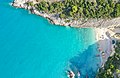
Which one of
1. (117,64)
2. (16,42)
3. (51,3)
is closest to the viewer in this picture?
(117,64)

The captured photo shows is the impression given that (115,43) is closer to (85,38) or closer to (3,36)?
(85,38)

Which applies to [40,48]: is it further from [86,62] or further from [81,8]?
[81,8]

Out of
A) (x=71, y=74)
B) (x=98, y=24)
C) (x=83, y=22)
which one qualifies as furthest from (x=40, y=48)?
(x=98, y=24)

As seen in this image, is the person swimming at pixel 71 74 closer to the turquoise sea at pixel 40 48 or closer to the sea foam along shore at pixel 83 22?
the turquoise sea at pixel 40 48

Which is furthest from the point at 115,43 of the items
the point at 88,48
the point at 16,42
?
the point at 16,42

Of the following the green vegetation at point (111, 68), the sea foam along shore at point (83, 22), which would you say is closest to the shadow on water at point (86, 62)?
the green vegetation at point (111, 68)

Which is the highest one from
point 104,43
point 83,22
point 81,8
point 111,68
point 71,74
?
point 81,8

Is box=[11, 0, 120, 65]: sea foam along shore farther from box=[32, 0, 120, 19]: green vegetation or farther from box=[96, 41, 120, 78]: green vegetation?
box=[96, 41, 120, 78]: green vegetation
